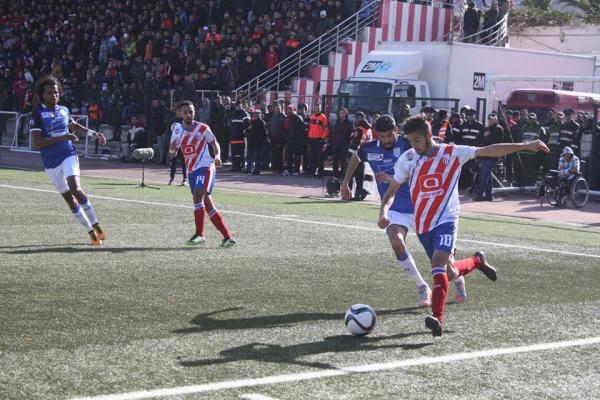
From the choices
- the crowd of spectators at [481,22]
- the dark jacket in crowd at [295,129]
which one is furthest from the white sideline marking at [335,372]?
the crowd of spectators at [481,22]

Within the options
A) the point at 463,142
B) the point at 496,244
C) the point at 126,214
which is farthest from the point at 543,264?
the point at 463,142

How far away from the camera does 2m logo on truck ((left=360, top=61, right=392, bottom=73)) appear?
2883 cm

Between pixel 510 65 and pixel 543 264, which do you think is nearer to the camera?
pixel 543 264

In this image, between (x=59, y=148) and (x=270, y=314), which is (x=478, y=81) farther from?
(x=270, y=314)

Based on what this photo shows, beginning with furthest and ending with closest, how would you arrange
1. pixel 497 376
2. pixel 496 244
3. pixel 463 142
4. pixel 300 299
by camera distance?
pixel 463 142 → pixel 496 244 → pixel 300 299 → pixel 497 376

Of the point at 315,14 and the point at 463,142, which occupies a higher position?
the point at 315,14

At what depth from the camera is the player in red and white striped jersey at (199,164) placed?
1382 centimetres

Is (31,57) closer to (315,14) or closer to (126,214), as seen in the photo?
(315,14)

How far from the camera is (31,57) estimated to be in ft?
133

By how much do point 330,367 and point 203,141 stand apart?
289 inches

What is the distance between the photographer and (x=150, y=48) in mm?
36156

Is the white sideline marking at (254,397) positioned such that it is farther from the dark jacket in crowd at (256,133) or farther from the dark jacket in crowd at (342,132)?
the dark jacket in crowd at (256,133)

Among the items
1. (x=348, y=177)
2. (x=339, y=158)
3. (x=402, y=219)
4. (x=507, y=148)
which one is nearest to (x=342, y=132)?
(x=339, y=158)

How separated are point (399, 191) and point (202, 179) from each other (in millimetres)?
4249
